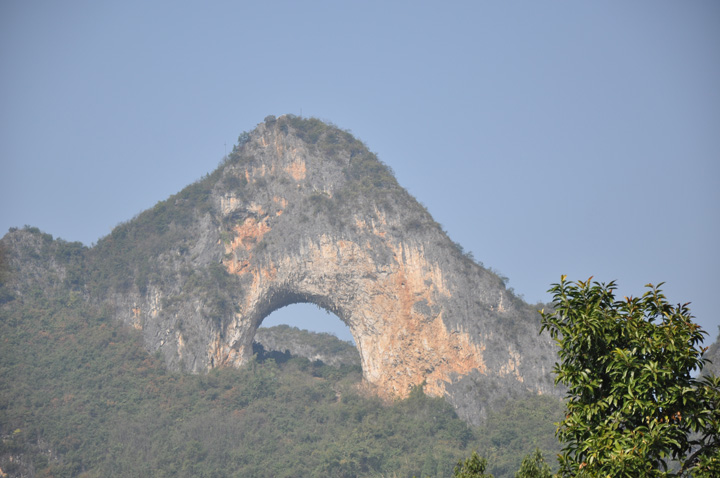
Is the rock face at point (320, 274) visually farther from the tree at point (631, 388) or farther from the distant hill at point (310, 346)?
the tree at point (631, 388)

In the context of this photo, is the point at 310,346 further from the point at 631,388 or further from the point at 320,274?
the point at 631,388

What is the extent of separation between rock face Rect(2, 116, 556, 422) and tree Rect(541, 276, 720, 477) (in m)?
35.0

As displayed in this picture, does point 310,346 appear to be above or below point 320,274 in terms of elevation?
below

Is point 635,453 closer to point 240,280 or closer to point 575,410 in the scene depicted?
point 575,410

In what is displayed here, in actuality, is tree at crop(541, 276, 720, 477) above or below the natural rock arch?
below

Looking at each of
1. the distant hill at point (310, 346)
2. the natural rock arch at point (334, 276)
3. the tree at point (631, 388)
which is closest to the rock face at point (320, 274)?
the natural rock arch at point (334, 276)

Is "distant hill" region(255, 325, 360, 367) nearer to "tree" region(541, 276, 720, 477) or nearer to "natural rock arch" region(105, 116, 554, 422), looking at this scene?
"natural rock arch" region(105, 116, 554, 422)

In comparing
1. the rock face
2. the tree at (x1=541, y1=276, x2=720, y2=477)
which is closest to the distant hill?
the rock face

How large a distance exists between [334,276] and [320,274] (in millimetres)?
903

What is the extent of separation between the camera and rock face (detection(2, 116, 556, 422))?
45281mm

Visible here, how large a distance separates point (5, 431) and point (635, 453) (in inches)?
1495

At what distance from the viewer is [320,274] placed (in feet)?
157

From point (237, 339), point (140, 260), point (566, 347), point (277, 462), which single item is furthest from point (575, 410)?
point (140, 260)

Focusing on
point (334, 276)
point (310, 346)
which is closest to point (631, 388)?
point (334, 276)
